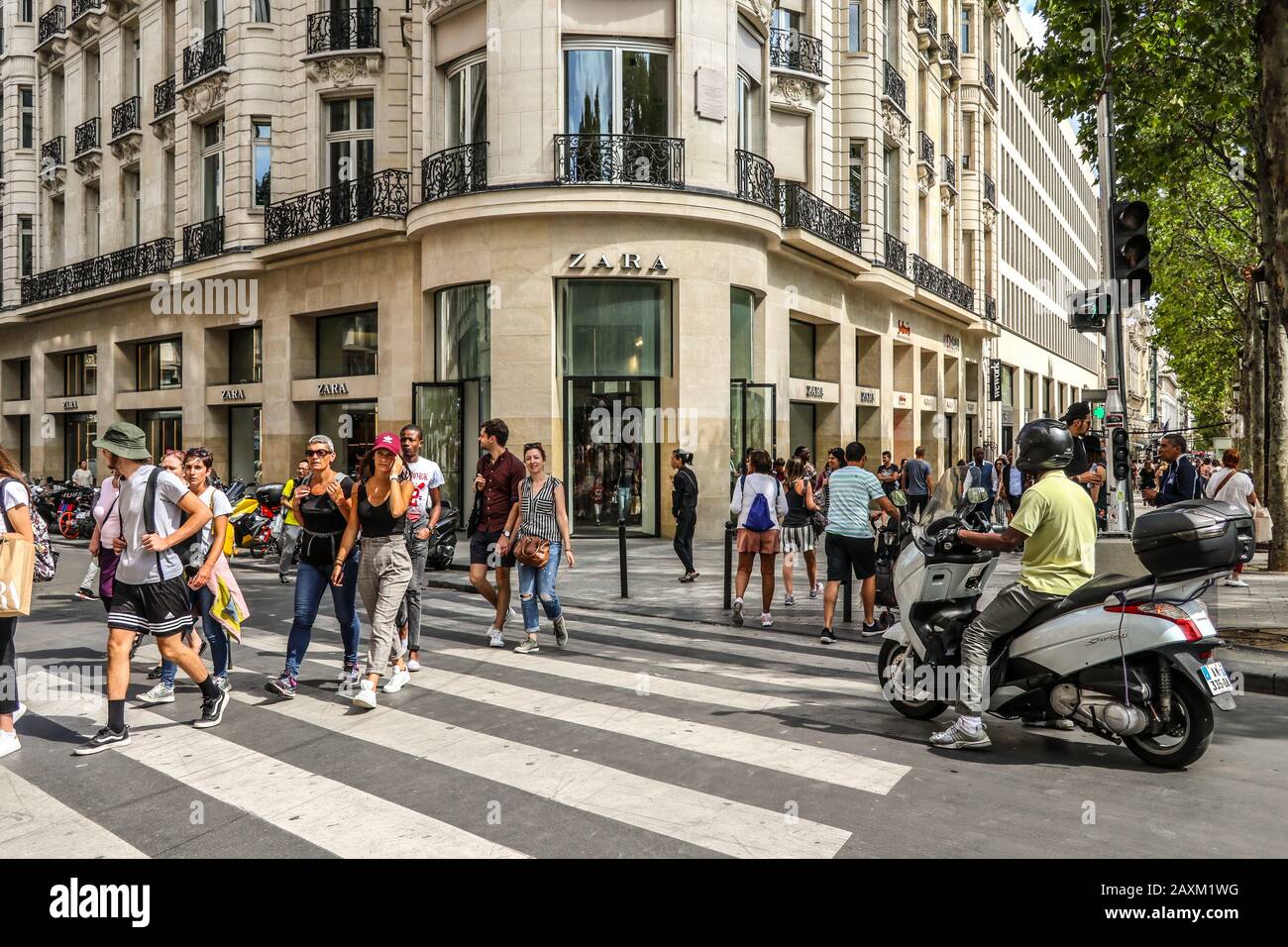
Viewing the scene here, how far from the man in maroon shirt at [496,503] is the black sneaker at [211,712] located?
2.84 m

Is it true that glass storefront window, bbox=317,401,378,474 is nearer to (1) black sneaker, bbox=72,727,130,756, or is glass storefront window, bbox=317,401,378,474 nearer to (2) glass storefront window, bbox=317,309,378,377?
(2) glass storefront window, bbox=317,309,378,377

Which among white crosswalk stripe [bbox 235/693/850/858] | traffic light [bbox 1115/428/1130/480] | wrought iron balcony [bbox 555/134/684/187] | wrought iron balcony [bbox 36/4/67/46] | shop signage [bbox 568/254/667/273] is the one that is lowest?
white crosswalk stripe [bbox 235/693/850/858]

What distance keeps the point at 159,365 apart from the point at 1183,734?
2963 cm

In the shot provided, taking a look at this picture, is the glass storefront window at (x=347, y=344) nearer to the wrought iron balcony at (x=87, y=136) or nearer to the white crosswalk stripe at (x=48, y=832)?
the wrought iron balcony at (x=87, y=136)

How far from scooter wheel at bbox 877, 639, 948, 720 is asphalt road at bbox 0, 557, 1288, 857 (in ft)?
0.38

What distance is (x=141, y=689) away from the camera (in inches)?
281

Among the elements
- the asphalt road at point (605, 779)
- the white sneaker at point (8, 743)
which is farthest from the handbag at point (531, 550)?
the white sneaker at point (8, 743)

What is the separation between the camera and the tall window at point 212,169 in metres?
24.9

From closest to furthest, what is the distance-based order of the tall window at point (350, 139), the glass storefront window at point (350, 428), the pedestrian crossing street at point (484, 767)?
the pedestrian crossing street at point (484, 767) → the tall window at point (350, 139) → the glass storefront window at point (350, 428)

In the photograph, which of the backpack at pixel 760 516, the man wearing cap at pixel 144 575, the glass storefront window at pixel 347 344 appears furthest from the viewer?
the glass storefront window at pixel 347 344


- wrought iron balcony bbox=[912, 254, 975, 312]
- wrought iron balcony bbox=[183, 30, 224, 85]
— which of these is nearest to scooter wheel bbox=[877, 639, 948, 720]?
wrought iron balcony bbox=[183, 30, 224, 85]

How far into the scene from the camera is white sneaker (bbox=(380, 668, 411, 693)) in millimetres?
6942

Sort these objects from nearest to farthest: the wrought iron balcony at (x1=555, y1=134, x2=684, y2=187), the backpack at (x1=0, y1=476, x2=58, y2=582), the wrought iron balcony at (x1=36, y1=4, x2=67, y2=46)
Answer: the backpack at (x1=0, y1=476, x2=58, y2=582)
the wrought iron balcony at (x1=555, y1=134, x2=684, y2=187)
the wrought iron balcony at (x1=36, y1=4, x2=67, y2=46)

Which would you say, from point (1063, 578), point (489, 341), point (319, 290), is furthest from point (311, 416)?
point (1063, 578)
